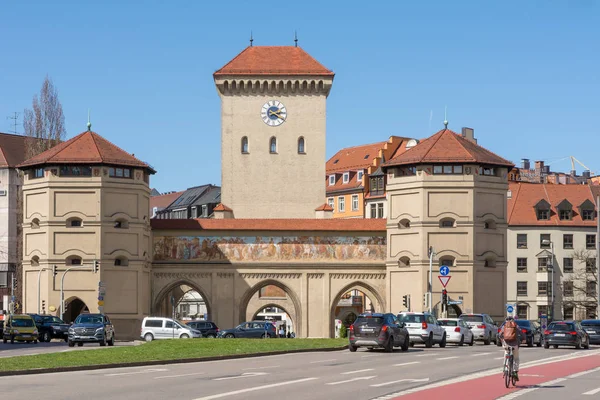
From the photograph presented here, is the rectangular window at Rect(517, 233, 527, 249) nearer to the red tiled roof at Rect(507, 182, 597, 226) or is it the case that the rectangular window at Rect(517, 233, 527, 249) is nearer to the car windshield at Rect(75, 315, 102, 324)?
the red tiled roof at Rect(507, 182, 597, 226)

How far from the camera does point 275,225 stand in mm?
84750

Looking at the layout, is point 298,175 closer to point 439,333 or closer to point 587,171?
point 439,333

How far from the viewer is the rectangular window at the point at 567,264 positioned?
11250 cm

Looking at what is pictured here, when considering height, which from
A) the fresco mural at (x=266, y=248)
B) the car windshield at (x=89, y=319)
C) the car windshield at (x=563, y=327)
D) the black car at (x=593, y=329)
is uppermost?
the fresco mural at (x=266, y=248)

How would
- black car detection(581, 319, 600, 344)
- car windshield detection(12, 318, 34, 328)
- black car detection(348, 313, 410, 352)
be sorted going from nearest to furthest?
black car detection(348, 313, 410, 352) → car windshield detection(12, 318, 34, 328) → black car detection(581, 319, 600, 344)

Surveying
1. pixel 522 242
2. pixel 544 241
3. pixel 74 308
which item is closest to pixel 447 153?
pixel 74 308

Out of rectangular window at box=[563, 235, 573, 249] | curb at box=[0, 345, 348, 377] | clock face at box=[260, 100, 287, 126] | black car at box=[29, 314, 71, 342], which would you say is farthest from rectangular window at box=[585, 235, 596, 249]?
curb at box=[0, 345, 348, 377]

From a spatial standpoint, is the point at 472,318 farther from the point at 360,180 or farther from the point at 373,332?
the point at 360,180

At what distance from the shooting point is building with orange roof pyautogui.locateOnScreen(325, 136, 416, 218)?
416 ft

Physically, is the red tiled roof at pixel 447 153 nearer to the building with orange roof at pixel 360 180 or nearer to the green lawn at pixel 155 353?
the green lawn at pixel 155 353

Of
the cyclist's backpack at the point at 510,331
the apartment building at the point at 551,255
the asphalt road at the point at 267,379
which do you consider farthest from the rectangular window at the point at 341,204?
the cyclist's backpack at the point at 510,331

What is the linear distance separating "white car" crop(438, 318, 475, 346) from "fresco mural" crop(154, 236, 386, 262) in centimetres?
2485

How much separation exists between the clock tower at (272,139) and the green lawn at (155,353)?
44736mm

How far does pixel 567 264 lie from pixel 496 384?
87.9 metres
